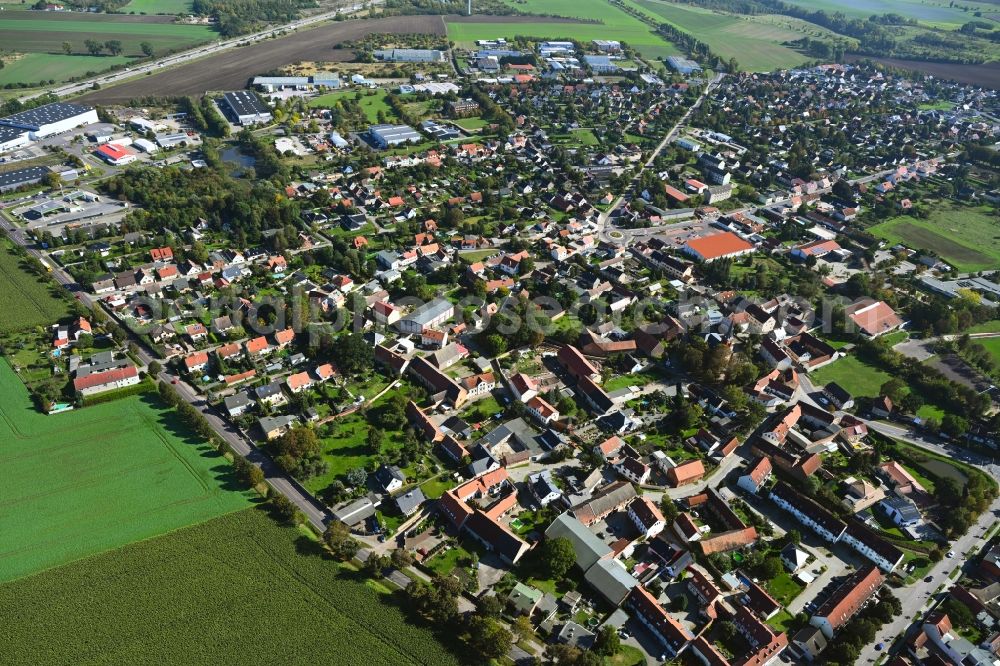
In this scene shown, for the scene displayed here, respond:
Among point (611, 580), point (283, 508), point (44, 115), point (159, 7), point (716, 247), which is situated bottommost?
point (611, 580)

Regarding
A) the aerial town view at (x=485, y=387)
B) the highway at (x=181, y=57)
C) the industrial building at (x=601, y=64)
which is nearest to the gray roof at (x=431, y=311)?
the aerial town view at (x=485, y=387)

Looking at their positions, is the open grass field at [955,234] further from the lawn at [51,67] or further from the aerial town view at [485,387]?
the lawn at [51,67]

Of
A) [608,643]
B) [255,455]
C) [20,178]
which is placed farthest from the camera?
[20,178]

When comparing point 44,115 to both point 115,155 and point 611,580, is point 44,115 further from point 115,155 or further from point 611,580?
point 611,580

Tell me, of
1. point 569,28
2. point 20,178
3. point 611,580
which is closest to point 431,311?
point 611,580

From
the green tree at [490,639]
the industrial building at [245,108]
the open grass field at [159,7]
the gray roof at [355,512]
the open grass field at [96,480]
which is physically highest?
the open grass field at [159,7]

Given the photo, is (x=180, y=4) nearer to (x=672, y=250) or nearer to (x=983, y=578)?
(x=672, y=250)

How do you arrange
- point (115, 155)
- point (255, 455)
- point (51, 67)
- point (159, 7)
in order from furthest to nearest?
point (159, 7) < point (51, 67) < point (115, 155) < point (255, 455)

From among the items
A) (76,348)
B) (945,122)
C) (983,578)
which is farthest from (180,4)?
(983,578)

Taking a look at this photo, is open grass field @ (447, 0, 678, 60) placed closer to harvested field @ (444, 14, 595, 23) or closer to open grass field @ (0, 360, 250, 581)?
harvested field @ (444, 14, 595, 23)
